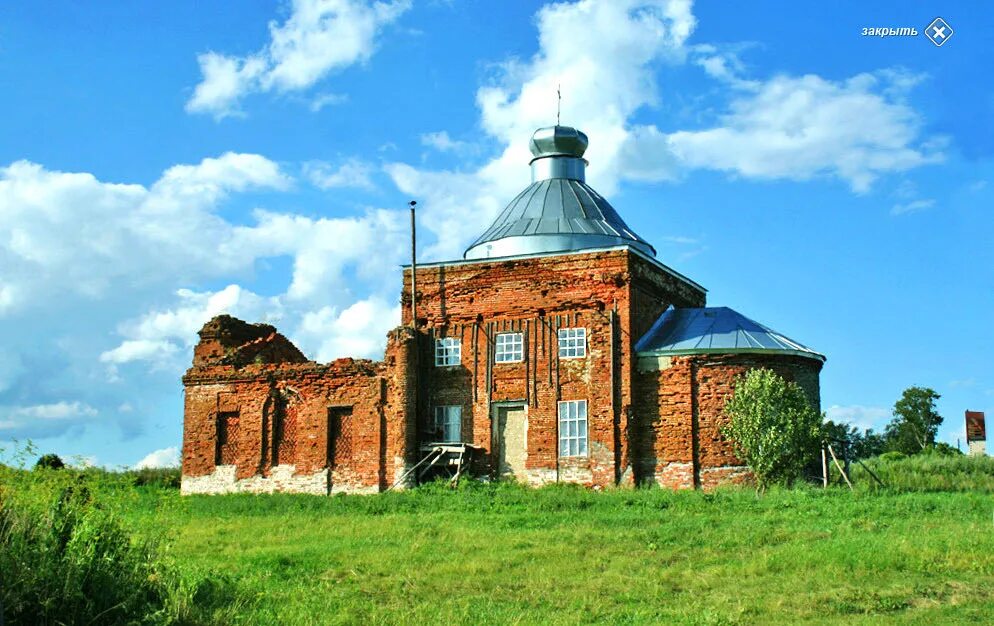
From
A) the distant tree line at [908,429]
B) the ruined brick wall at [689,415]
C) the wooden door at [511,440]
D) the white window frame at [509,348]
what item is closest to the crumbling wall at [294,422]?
the white window frame at [509,348]

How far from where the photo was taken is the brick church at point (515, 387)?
26.4m

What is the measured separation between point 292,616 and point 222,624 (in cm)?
101

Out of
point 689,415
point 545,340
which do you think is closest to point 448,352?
point 545,340

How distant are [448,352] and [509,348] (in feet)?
5.69

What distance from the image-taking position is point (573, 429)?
27.1m

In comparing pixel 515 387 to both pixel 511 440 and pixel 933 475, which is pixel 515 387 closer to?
pixel 511 440

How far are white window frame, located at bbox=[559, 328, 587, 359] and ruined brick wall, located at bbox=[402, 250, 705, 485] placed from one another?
0.14 m

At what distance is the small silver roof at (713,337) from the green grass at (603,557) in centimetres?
401

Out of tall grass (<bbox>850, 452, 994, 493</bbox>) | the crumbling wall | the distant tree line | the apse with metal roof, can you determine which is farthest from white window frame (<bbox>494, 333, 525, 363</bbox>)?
the distant tree line

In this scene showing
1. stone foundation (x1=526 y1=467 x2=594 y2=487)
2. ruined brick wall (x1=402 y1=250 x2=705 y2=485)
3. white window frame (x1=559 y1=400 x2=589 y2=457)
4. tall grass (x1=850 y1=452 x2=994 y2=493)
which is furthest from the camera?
white window frame (x1=559 y1=400 x2=589 y2=457)

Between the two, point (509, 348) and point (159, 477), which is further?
point (159, 477)

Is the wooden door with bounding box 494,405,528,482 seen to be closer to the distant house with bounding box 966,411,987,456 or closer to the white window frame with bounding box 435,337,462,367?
the white window frame with bounding box 435,337,462,367

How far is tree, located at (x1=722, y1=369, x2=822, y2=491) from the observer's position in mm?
24625

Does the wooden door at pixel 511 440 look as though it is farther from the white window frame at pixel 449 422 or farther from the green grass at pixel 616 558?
the green grass at pixel 616 558
